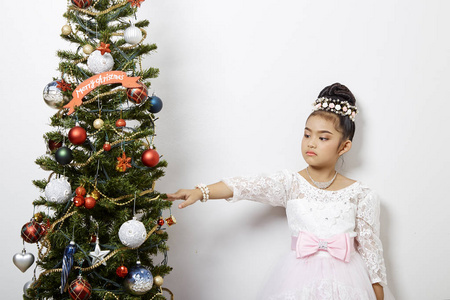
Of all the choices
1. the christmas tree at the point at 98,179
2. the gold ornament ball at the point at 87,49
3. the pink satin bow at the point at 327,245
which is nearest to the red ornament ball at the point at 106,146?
the christmas tree at the point at 98,179

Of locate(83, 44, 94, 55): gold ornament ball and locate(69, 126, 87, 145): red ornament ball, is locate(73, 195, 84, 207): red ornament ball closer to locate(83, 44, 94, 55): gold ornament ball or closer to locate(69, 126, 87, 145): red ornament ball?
locate(69, 126, 87, 145): red ornament ball

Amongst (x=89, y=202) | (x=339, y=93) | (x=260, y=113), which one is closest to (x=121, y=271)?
(x=89, y=202)

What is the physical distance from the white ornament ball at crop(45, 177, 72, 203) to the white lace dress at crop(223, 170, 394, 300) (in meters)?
0.67

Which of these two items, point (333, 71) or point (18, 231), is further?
point (18, 231)

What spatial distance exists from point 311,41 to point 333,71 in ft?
0.58

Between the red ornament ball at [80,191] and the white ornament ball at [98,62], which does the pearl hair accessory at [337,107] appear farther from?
the red ornament ball at [80,191]

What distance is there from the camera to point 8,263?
2439 millimetres

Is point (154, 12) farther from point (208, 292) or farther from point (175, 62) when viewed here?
point (208, 292)

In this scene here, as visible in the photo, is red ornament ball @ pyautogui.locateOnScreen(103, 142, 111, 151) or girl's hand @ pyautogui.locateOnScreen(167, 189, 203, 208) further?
girl's hand @ pyautogui.locateOnScreen(167, 189, 203, 208)

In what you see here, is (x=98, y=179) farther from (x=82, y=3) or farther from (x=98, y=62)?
(x=82, y=3)

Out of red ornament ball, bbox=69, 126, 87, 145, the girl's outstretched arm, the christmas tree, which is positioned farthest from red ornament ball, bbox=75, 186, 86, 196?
the girl's outstretched arm

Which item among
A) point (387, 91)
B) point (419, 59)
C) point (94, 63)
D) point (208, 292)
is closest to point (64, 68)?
point (94, 63)

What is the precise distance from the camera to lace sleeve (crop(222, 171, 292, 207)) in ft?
6.62

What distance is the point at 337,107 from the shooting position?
78.8 inches
